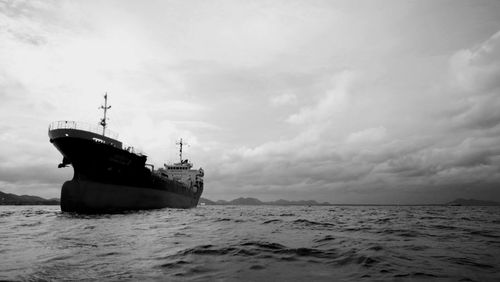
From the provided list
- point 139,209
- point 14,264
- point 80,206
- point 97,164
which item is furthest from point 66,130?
point 14,264

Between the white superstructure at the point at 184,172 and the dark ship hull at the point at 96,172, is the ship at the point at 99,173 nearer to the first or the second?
the dark ship hull at the point at 96,172

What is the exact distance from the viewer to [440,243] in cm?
1023

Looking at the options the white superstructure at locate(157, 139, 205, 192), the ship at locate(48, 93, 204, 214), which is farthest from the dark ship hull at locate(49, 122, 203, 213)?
the white superstructure at locate(157, 139, 205, 192)

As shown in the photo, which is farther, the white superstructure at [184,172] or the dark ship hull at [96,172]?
the white superstructure at [184,172]

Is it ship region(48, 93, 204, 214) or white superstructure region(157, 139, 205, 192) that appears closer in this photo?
ship region(48, 93, 204, 214)

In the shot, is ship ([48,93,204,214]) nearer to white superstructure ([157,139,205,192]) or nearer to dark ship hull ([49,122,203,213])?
dark ship hull ([49,122,203,213])

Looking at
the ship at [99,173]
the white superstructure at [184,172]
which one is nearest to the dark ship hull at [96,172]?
the ship at [99,173]

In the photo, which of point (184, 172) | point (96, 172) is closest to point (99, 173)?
point (96, 172)

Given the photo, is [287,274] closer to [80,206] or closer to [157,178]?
[80,206]

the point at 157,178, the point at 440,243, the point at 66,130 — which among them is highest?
the point at 66,130

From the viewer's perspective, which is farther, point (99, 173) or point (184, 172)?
point (184, 172)

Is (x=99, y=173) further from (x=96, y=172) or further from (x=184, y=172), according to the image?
(x=184, y=172)

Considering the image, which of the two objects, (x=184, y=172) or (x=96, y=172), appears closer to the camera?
(x=96, y=172)

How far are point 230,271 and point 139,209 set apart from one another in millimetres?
27400
